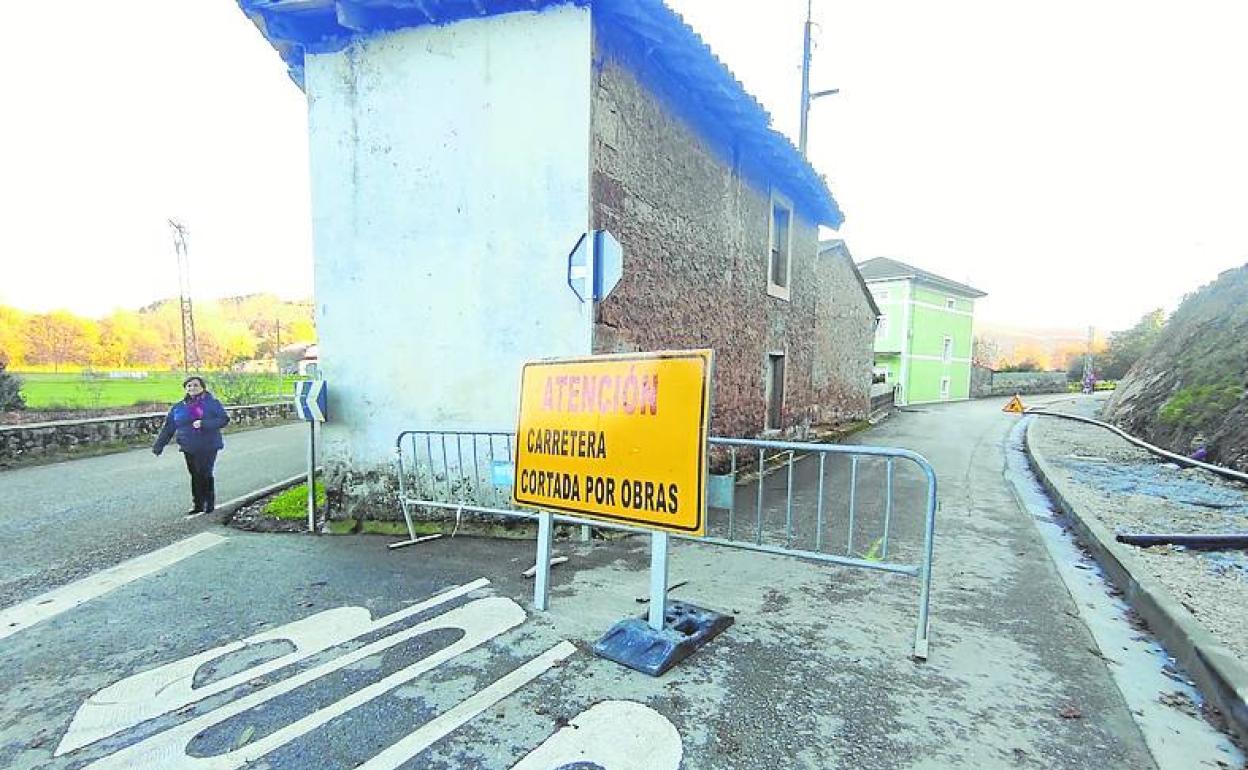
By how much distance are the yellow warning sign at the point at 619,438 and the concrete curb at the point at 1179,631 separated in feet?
8.26

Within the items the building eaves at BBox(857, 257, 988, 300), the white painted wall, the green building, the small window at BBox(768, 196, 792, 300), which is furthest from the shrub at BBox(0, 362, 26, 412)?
the building eaves at BBox(857, 257, 988, 300)

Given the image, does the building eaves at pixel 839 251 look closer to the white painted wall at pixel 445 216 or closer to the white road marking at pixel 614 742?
the white painted wall at pixel 445 216

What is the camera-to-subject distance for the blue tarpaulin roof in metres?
5.44

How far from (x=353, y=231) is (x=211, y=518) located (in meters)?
3.74

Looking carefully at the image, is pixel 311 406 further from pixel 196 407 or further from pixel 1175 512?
pixel 1175 512

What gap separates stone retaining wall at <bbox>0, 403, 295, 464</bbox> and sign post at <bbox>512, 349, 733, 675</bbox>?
12415 millimetres

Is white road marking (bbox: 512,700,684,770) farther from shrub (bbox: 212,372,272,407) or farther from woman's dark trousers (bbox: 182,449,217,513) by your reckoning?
shrub (bbox: 212,372,272,407)

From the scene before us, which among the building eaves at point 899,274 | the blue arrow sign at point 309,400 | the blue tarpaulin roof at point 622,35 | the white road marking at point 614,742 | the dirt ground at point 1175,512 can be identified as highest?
the building eaves at point 899,274

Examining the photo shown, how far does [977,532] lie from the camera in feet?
19.2

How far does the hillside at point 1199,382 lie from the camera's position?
9297 mm

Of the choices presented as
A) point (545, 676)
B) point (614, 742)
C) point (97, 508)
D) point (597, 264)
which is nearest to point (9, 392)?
point (97, 508)

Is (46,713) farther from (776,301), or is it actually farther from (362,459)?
(776,301)

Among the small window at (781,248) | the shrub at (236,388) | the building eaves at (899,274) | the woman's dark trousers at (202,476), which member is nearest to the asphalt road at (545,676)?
the woman's dark trousers at (202,476)

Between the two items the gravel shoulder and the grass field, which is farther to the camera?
the grass field
